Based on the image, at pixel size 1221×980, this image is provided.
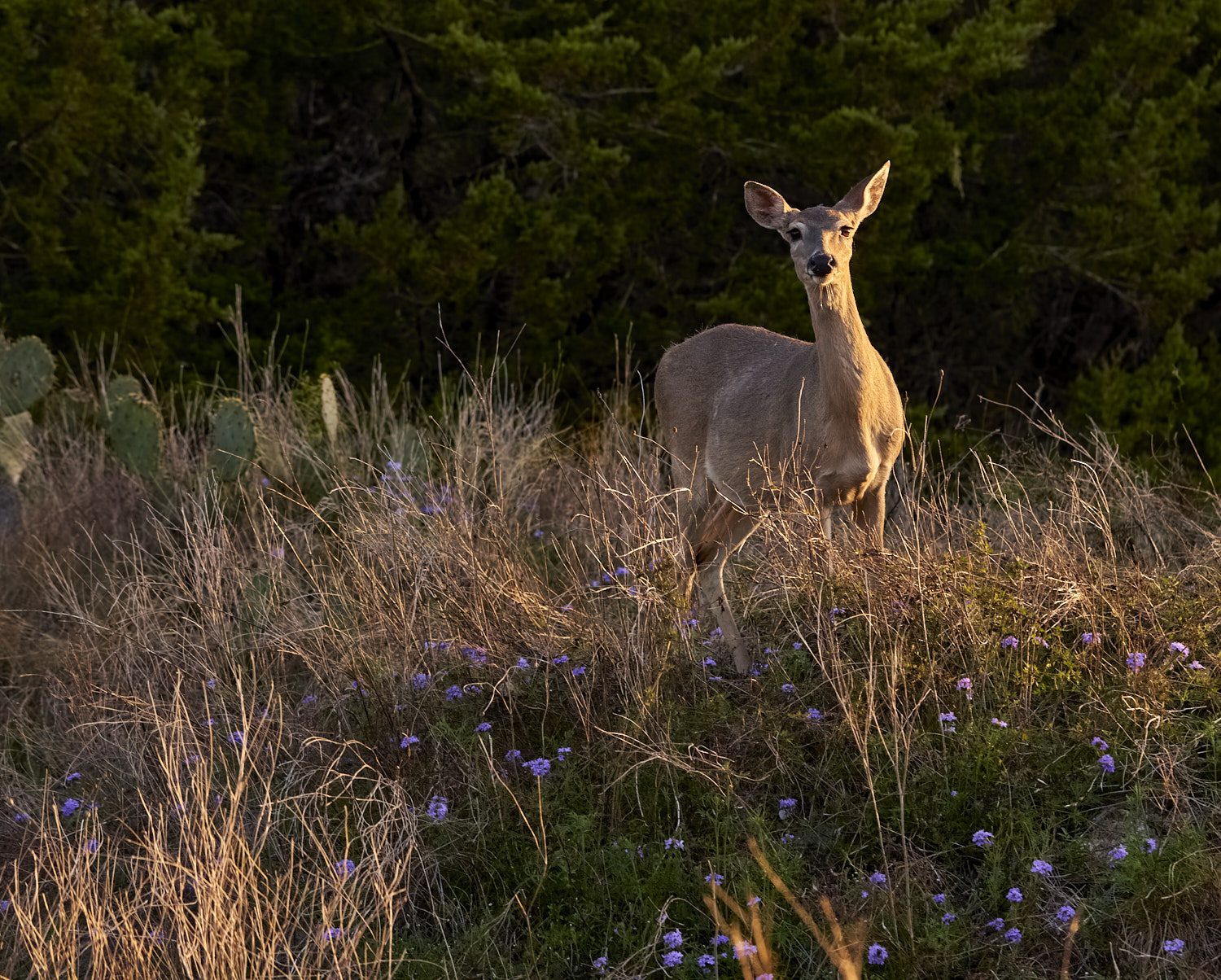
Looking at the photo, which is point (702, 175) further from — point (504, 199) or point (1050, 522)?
point (1050, 522)

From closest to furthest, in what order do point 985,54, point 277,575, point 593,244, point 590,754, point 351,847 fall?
1. point 351,847
2. point 590,754
3. point 277,575
4. point 985,54
5. point 593,244

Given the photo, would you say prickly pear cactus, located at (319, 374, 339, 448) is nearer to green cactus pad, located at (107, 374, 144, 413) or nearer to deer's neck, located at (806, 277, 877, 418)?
green cactus pad, located at (107, 374, 144, 413)

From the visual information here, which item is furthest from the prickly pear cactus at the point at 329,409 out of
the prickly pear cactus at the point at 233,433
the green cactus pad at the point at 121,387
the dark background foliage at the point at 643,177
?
the dark background foliage at the point at 643,177

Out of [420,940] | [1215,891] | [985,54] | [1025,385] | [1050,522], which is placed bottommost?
[1025,385]

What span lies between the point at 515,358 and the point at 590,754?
722 centimetres

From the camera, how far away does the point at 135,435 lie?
7941mm

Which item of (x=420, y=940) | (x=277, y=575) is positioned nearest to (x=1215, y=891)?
(x=420, y=940)

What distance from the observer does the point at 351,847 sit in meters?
4.58

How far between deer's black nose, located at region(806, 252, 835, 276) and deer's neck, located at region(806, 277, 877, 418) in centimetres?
12

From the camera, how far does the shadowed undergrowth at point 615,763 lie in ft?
13.5

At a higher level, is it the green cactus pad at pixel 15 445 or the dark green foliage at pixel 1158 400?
the green cactus pad at pixel 15 445

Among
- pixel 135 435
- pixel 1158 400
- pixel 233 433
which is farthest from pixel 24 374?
pixel 1158 400

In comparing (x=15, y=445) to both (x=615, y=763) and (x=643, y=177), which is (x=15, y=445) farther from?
(x=643, y=177)

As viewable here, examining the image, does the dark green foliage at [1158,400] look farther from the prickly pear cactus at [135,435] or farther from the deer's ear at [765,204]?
the prickly pear cactus at [135,435]
